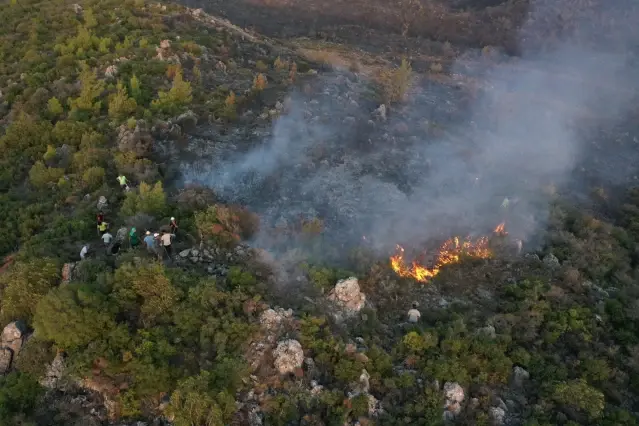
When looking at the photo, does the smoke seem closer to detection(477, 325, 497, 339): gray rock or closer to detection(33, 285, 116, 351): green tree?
detection(477, 325, 497, 339): gray rock

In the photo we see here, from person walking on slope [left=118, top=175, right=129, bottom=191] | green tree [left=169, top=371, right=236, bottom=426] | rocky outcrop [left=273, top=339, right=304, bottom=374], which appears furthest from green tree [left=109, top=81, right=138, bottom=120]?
green tree [left=169, top=371, right=236, bottom=426]

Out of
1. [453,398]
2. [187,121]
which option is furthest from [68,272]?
[453,398]

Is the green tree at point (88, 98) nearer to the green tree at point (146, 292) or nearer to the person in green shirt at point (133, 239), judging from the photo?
the person in green shirt at point (133, 239)

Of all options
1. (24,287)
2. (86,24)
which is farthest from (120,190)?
(86,24)

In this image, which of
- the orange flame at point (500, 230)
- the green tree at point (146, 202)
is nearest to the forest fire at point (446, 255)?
the orange flame at point (500, 230)

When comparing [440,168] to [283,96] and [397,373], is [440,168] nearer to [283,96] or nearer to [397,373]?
[283,96]

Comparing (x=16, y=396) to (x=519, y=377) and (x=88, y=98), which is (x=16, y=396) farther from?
(x=88, y=98)
